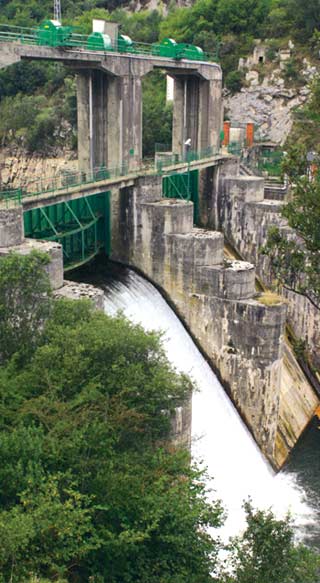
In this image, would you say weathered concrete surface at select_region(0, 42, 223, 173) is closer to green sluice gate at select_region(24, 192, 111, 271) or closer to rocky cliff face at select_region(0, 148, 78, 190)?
green sluice gate at select_region(24, 192, 111, 271)

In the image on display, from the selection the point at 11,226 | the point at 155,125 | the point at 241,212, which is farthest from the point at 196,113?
the point at 11,226

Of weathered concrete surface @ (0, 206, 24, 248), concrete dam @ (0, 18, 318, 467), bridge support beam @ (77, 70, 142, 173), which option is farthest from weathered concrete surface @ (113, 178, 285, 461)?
weathered concrete surface @ (0, 206, 24, 248)

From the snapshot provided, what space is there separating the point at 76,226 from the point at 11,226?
238 inches

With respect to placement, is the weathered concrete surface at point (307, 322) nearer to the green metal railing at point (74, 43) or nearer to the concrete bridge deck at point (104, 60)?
the concrete bridge deck at point (104, 60)

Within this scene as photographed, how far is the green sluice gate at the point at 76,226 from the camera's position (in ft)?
86.8

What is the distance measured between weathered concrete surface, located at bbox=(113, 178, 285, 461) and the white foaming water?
1.87 feet

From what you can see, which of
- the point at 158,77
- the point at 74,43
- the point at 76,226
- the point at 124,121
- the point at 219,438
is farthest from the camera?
the point at 158,77

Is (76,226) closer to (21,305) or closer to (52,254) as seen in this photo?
(52,254)

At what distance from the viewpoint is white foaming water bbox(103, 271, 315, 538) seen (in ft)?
74.2

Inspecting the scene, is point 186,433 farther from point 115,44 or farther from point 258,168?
point 258,168

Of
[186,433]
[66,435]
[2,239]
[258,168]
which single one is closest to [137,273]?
[2,239]

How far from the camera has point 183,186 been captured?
36.7m

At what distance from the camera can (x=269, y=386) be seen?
26.2 meters

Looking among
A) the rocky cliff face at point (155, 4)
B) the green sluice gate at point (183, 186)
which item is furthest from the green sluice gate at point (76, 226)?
the rocky cliff face at point (155, 4)
